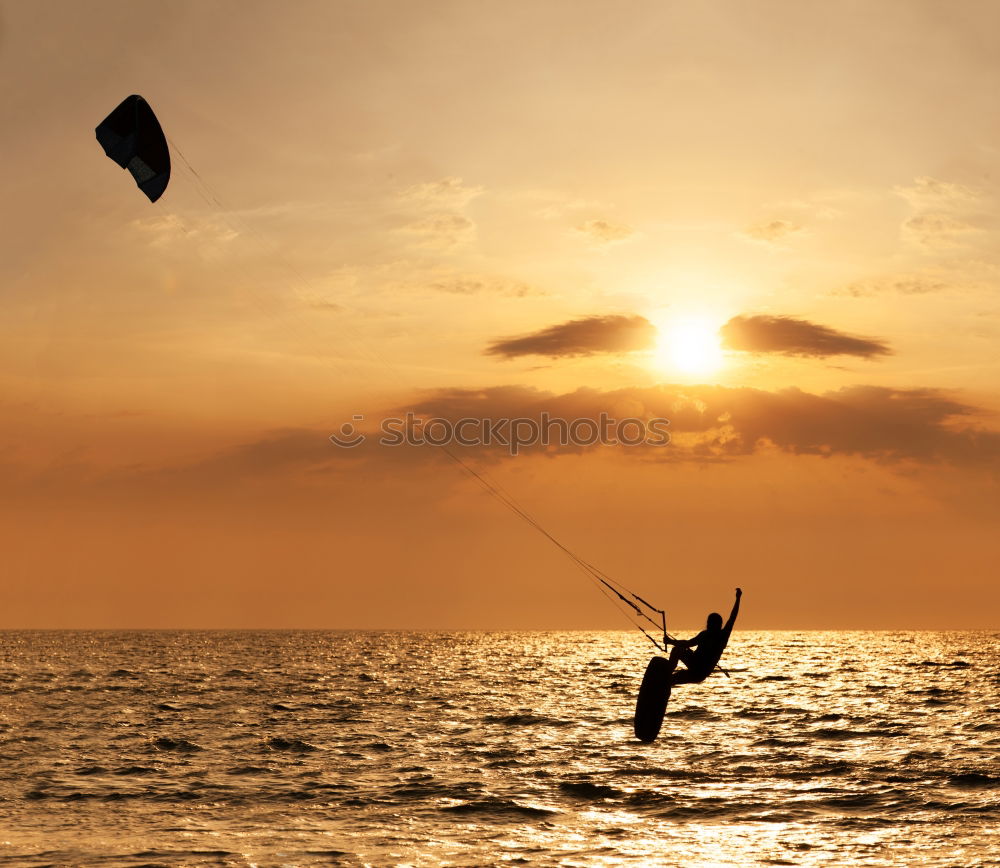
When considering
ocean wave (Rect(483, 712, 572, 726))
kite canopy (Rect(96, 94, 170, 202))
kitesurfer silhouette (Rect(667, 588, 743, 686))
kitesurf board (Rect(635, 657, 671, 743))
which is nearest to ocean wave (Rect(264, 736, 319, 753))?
ocean wave (Rect(483, 712, 572, 726))

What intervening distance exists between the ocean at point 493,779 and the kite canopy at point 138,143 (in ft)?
48.6

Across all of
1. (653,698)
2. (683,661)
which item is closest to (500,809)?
(653,698)

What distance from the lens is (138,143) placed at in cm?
2352

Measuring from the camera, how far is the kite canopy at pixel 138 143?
76.7 feet

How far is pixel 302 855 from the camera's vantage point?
75.5 ft

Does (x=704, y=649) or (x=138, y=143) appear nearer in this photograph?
(x=704, y=649)

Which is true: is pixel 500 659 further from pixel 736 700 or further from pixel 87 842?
pixel 87 842

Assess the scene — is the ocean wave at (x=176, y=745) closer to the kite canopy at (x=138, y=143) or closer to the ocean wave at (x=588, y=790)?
the ocean wave at (x=588, y=790)

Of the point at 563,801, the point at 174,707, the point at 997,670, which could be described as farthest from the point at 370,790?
the point at 997,670

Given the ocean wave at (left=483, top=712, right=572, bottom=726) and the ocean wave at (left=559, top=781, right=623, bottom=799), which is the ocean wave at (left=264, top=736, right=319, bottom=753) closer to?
the ocean wave at (left=483, top=712, right=572, bottom=726)

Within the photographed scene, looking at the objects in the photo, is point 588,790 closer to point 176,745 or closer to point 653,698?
point 653,698

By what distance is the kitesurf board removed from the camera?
73.5 ft

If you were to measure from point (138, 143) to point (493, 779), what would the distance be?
2105 cm

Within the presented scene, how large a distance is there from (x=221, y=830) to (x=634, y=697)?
133ft
